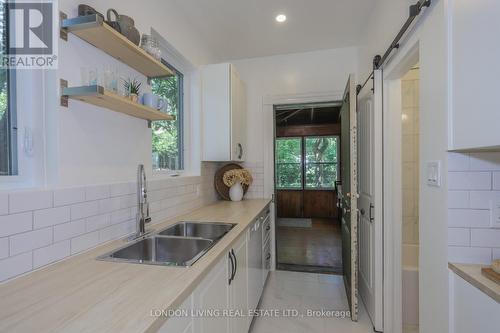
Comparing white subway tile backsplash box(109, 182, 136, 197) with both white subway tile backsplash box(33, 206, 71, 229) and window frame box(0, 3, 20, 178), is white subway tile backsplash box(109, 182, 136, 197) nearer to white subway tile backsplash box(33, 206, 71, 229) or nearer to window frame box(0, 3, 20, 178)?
white subway tile backsplash box(33, 206, 71, 229)

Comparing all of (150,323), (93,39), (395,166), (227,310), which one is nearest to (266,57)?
(395,166)

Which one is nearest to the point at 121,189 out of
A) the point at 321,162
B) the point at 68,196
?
the point at 68,196

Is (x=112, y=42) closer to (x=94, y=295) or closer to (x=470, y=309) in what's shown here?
(x=94, y=295)

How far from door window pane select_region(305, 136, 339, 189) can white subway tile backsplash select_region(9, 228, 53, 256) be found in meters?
5.93

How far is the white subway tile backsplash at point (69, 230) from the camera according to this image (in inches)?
43.5

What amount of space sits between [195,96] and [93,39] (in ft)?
4.44

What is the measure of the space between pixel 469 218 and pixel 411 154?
1.74 meters

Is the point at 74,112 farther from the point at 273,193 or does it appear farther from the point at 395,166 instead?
the point at 273,193

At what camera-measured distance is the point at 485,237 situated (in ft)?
3.41

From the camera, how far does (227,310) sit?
1.36 m

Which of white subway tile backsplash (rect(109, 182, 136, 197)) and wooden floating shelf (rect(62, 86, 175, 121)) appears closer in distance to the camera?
wooden floating shelf (rect(62, 86, 175, 121))

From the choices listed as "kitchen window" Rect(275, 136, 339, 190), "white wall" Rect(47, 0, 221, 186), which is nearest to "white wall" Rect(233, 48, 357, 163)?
"white wall" Rect(47, 0, 221, 186)

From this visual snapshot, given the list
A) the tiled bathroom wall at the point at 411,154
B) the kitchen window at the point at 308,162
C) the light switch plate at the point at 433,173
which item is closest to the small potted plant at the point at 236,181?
the tiled bathroom wall at the point at 411,154

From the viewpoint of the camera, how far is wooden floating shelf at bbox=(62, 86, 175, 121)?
1.13 meters
